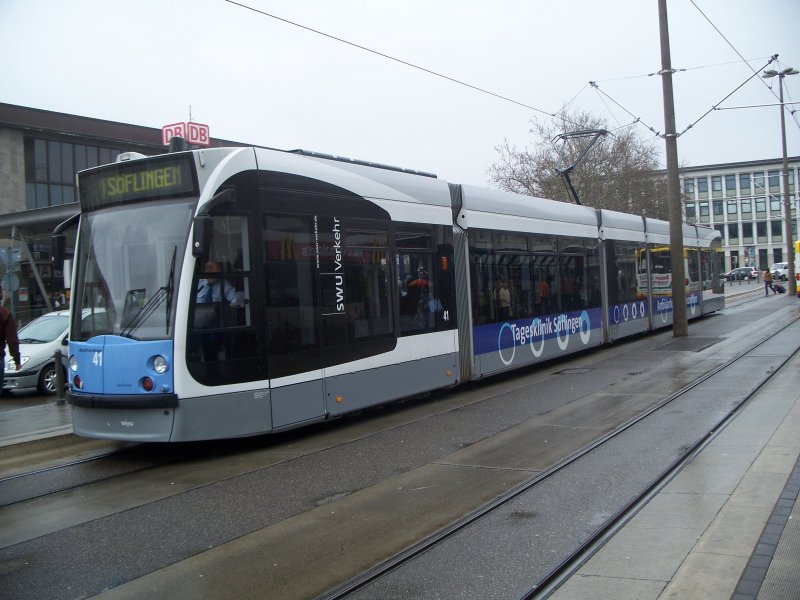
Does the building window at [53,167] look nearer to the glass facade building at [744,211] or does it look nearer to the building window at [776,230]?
the glass facade building at [744,211]

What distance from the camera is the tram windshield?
761 centimetres

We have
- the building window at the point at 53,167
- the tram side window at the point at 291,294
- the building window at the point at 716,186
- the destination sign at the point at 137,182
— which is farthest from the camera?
the building window at the point at 716,186

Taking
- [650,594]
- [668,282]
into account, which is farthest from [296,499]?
[668,282]

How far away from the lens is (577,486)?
21.2 feet

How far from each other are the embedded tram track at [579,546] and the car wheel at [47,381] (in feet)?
38.3

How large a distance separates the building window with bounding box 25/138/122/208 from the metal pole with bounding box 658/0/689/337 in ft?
117

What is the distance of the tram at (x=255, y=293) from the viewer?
759 cm

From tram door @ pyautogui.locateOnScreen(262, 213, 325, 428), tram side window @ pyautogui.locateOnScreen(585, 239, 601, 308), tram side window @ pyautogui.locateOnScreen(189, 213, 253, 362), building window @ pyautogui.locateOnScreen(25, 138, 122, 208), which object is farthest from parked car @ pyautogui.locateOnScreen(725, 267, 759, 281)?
tram side window @ pyautogui.locateOnScreen(189, 213, 253, 362)

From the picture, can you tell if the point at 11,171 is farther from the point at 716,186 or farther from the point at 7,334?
the point at 716,186

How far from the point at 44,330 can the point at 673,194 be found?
54.6 feet

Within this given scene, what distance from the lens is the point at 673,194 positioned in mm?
20422

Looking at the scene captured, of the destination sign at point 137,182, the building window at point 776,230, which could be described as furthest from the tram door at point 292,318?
the building window at point 776,230

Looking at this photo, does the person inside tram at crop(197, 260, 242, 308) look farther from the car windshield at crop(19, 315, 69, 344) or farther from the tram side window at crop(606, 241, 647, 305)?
the tram side window at crop(606, 241, 647, 305)

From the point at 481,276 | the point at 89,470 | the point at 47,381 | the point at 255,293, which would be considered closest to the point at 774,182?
the point at 481,276
